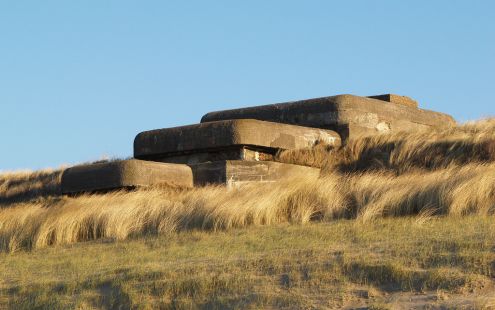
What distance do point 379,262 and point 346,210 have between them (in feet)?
10.8

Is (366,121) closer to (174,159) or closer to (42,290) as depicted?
(174,159)

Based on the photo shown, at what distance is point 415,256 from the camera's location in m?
8.09

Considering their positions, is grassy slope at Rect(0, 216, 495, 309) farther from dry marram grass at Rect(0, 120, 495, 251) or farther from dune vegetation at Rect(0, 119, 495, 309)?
dry marram grass at Rect(0, 120, 495, 251)

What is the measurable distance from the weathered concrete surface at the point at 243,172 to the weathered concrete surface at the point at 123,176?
24 centimetres

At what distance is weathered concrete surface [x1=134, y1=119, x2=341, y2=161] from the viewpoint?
14289 millimetres

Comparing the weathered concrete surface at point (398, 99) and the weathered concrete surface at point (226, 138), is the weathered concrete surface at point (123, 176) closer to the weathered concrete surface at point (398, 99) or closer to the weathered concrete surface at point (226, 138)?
the weathered concrete surface at point (226, 138)

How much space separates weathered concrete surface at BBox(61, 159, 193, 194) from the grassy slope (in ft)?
9.63

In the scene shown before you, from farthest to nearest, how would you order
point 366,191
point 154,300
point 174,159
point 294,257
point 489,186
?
point 174,159 < point 366,191 < point 489,186 < point 294,257 < point 154,300

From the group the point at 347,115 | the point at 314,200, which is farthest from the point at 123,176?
the point at 347,115

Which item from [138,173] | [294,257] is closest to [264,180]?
[138,173]

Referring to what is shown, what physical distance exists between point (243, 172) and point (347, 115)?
2.52m

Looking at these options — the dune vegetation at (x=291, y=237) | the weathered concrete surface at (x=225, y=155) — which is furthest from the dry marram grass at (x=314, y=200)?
the weathered concrete surface at (x=225, y=155)

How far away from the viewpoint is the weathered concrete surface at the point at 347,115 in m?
15.6

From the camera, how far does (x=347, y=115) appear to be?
1556cm
